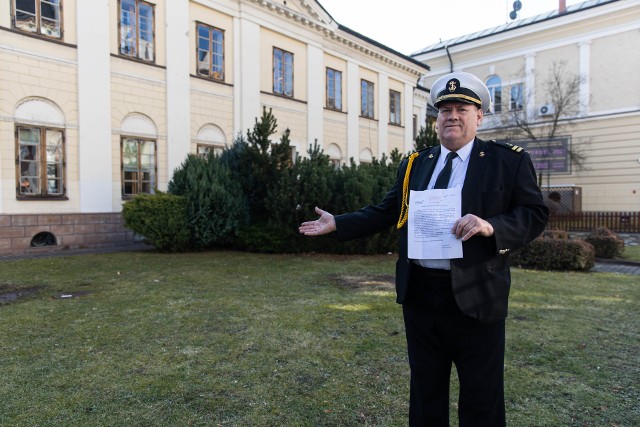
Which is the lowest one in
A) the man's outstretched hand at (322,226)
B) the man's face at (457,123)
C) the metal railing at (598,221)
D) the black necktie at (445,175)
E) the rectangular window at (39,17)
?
the metal railing at (598,221)

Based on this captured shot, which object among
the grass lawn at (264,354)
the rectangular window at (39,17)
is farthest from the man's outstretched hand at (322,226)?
the rectangular window at (39,17)

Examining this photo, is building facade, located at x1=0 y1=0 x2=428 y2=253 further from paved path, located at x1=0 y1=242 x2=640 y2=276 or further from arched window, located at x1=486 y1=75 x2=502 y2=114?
arched window, located at x1=486 y1=75 x2=502 y2=114

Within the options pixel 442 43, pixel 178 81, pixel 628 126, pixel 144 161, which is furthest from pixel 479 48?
pixel 144 161

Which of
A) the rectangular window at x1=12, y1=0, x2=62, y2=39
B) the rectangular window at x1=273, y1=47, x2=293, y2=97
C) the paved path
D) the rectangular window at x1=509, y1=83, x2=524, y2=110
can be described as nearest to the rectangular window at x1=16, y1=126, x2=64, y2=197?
the paved path

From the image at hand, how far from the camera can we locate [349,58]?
25.3 meters

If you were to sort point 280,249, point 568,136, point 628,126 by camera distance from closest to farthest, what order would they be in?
point 280,249, point 628,126, point 568,136

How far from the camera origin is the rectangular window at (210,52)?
59.5 feet

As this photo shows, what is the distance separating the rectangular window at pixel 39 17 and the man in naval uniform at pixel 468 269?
49.5ft

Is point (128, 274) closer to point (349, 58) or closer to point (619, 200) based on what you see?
point (349, 58)

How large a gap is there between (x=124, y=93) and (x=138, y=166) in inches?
100

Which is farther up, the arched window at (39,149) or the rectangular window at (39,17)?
the rectangular window at (39,17)

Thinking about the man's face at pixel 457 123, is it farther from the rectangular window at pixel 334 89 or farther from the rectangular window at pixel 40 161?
the rectangular window at pixel 334 89

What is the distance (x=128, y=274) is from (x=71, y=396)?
20.7ft

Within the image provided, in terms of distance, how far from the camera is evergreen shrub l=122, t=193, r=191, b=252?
12836 mm
